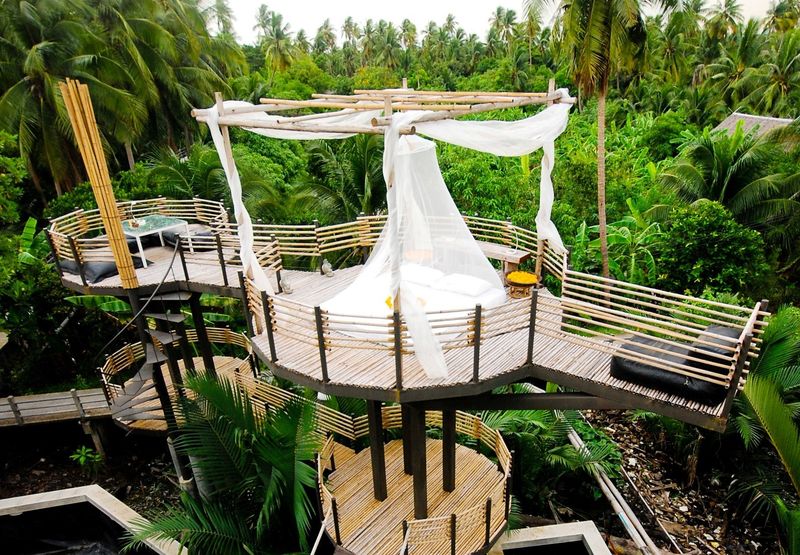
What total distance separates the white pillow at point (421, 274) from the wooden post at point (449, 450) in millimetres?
2125

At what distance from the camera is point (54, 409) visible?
41.2 feet

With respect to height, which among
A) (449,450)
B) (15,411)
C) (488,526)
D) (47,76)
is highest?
(47,76)

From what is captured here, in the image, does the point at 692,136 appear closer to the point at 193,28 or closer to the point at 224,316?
the point at 224,316

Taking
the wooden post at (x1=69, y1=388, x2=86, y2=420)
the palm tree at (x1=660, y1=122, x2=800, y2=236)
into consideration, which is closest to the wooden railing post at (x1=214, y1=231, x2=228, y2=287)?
the wooden post at (x1=69, y1=388, x2=86, y2=420)

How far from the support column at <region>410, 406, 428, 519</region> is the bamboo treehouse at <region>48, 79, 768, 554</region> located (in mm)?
22

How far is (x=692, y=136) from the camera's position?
23.4 meters

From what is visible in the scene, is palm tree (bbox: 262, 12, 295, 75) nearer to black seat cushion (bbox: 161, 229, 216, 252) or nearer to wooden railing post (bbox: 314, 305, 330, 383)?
black seat cushion (bbox: 161, 229, 216, 252)

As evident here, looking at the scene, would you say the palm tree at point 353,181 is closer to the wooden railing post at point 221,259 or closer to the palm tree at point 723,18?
the wooden railing post at point 221,259

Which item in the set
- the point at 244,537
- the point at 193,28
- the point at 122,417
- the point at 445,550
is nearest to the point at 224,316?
the point at 122,417

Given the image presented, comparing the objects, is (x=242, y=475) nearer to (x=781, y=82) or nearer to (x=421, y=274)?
(x=421, y=274)

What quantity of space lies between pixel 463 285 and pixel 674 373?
3.31 m

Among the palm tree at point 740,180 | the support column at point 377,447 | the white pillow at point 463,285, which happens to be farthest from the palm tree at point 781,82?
the support column at point 377,447

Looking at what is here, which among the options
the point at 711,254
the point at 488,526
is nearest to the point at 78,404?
the point at 488,526

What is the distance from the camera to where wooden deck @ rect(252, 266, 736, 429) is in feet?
19.6
